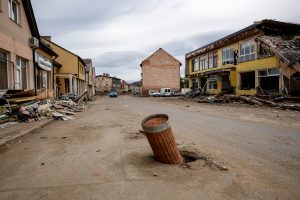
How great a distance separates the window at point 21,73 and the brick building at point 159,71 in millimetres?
43426

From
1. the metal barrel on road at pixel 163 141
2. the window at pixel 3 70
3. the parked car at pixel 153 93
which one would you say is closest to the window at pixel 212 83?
the parked car at pixel 153 93

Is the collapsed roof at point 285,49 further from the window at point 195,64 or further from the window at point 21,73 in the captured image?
the window at point 21,73

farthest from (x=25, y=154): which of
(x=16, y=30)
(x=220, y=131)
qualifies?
(x=16, y=30)

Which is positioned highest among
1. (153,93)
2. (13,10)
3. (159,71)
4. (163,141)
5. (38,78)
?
(13,10)

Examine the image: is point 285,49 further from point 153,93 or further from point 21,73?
point 153,93

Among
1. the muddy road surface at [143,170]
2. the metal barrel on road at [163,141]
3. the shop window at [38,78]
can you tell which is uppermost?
the shop window at [38,78]

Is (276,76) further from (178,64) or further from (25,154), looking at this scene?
(178,64)

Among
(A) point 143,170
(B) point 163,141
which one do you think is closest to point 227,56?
(B) point 163,141

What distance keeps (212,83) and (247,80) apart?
7444 millimetres

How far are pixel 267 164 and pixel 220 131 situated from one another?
3912mm

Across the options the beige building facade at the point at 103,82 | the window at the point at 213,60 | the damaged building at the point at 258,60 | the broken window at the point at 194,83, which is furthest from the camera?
the beige building facade at the point at 103,82

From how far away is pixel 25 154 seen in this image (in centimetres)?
611

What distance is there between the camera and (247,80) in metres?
28.8

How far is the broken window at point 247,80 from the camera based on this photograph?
28102 millimetres
